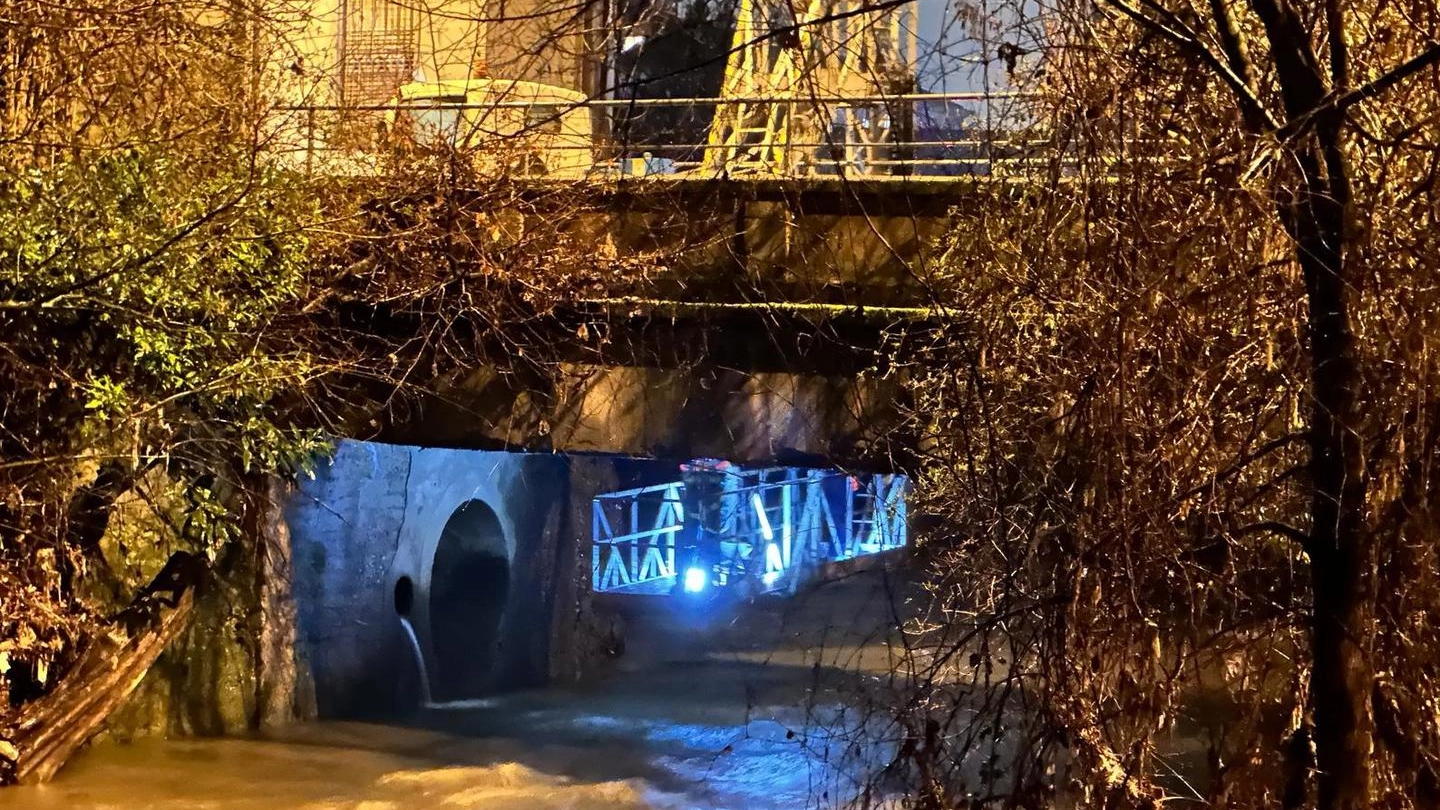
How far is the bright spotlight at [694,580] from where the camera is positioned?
1722cm

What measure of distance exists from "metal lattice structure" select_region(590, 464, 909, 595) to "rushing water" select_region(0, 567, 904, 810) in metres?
2.77

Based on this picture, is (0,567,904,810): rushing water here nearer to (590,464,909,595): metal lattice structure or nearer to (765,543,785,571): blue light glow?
(590,464,909,595): metal lattice structure

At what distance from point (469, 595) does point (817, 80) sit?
8.24 m

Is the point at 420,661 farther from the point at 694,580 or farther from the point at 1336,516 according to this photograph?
the point at 1336,516

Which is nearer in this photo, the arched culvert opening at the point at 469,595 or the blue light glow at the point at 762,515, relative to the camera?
the arched culvert opening at the point at 469,595

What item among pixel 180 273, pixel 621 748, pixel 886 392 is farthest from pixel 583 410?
pixel 621 748

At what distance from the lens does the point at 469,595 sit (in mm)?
11711

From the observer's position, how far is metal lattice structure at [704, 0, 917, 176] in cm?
443

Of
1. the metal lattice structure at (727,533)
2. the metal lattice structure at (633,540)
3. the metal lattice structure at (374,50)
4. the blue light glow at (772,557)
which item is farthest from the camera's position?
the blue light glow at (772,557)

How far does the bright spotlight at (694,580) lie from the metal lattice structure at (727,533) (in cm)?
1

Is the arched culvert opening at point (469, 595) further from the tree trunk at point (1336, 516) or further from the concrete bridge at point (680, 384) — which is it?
the tree trunk at point (1336, 516)

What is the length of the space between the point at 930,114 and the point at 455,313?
3131mm

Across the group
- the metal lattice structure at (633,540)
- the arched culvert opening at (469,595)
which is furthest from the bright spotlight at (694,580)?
the arched culvert opening at (469,595)

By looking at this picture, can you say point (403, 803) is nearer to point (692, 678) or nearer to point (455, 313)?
point (455, 313)
